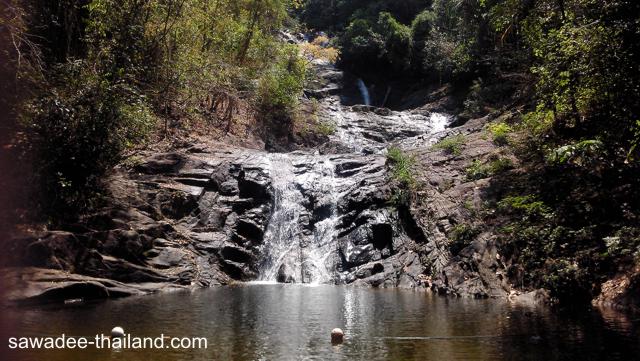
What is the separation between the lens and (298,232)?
18.6m

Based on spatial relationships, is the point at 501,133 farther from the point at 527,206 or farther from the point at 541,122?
the point at 527,206

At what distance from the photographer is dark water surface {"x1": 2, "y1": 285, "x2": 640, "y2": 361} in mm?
6457

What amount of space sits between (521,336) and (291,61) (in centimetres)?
2660

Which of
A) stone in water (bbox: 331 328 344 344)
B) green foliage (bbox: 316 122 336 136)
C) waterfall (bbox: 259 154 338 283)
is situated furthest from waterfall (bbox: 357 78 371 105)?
stone in water (bbox: 331 328 344 344)

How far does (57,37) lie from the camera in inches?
616

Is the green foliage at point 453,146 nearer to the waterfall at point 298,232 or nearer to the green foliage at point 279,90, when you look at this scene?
the waterfall at point 298,232

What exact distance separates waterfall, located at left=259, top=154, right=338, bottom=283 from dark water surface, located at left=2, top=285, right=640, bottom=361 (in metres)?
5.01

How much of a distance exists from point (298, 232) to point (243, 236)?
84.9 inches

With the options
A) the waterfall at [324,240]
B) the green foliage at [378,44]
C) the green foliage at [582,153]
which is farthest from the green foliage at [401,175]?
the green foliage at [378,44]

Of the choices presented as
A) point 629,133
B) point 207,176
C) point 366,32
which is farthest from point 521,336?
point 366,32

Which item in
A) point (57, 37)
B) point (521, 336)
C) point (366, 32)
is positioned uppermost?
point (366, 32)

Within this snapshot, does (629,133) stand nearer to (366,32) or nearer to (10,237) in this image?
(10,237)

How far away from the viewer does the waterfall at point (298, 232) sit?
1712cm

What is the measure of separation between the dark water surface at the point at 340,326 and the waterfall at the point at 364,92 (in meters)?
33.7
